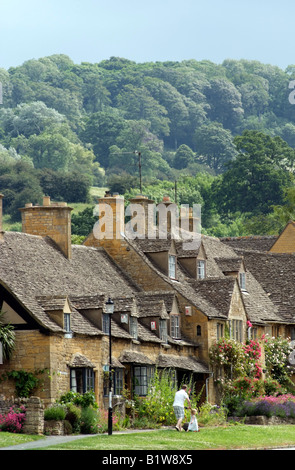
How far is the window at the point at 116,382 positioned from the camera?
5031cm

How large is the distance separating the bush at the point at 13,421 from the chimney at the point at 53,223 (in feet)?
44.4

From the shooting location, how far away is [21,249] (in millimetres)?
52906

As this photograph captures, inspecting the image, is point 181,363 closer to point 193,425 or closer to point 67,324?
point 67,324

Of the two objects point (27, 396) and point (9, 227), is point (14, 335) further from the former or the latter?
point (9, 227)

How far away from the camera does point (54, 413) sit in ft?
147

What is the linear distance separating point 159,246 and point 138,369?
10.8 metres

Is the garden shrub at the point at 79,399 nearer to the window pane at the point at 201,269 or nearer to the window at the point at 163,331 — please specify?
the window at the point at 163,331

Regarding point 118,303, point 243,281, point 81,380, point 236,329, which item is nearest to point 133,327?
point 118,303

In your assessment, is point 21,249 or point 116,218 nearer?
point 21,249

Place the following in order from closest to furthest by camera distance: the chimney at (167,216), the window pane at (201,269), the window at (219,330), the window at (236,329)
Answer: the window at (219,330) → the window at (236,329) → the window pane at (201,269) → the chimney at (167,216)

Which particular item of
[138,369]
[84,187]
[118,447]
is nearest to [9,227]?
[84,187]

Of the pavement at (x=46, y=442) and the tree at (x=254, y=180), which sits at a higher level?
the tree at (x=254, y=180)

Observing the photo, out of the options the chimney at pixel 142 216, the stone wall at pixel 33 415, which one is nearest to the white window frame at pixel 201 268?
the chimney at pixel 142 216

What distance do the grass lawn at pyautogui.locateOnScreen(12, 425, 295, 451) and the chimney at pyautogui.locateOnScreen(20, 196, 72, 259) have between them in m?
12.4
